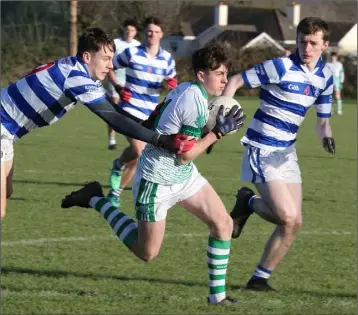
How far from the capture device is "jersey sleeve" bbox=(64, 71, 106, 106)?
6.39 m

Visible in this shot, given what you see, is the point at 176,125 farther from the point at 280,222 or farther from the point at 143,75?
the point at 143,75

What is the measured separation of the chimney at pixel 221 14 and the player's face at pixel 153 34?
194ft

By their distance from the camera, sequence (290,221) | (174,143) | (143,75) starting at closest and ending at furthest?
(174,143) < (290,221) < (143,75)

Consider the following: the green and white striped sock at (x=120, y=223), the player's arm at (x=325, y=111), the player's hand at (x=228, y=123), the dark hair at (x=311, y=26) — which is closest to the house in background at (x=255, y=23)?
the player's arm at (x=325, y=111)

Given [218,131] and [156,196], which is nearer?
[218,131]

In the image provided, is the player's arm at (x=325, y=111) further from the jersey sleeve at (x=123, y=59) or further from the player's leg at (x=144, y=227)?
the jersey sleeve at (x=123, y=59)

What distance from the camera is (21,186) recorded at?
1248cm

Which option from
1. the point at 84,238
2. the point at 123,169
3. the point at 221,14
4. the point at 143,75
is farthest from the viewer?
the point at 221,14

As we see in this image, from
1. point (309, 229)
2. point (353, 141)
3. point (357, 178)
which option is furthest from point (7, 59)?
point (309, 229)

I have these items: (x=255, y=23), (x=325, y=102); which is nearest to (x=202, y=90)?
(x=325, y=102)

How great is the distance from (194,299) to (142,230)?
0.62m

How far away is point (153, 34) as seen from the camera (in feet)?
40.5

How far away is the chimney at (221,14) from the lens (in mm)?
72500

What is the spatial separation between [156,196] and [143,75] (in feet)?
20.6
